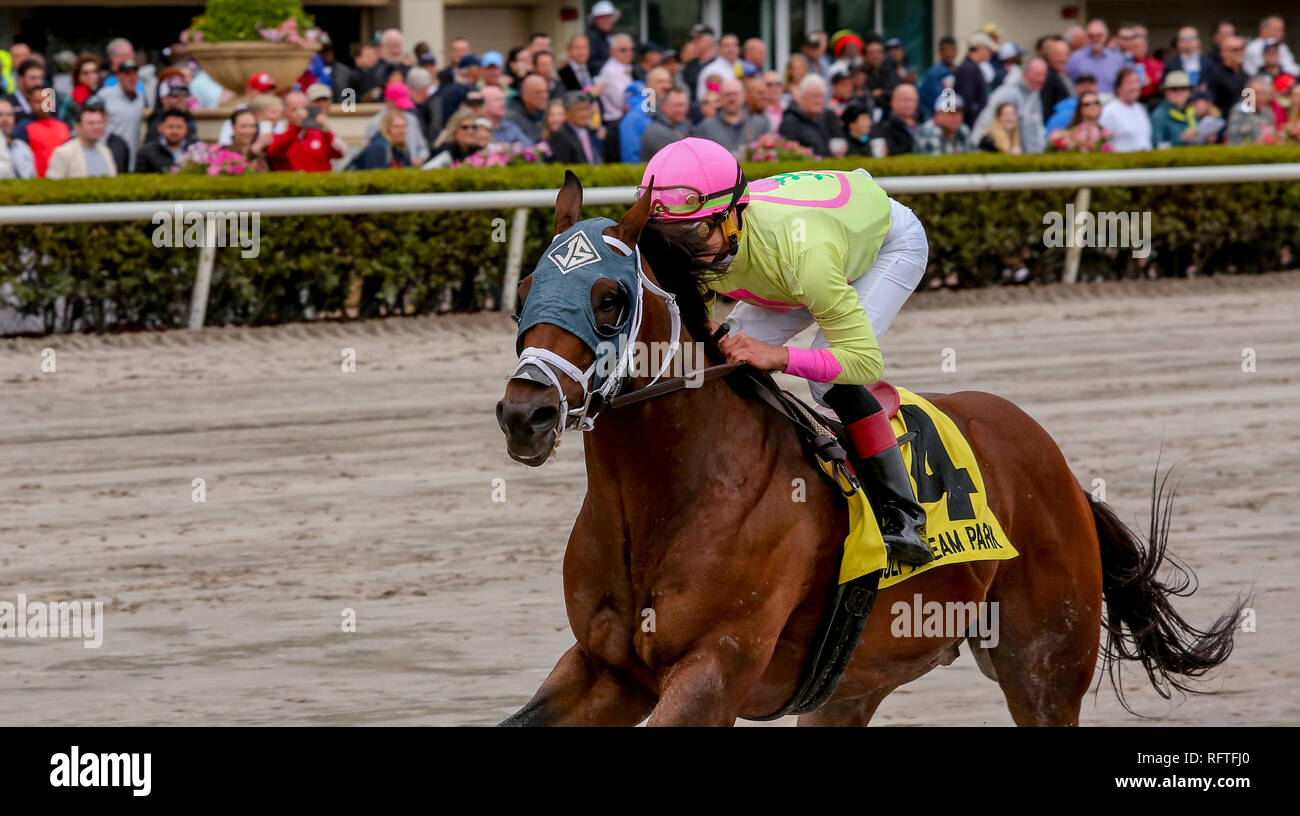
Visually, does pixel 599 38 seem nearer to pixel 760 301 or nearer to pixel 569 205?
pixel 760 301

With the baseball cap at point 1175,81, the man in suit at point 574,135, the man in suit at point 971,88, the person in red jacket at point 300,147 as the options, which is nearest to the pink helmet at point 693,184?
the person in red jacket at point 300,147

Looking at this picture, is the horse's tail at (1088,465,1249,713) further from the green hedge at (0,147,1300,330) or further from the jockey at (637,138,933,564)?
the green hedge at (0,147,1300,330)

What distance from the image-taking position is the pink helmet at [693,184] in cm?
379

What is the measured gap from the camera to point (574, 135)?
12.9 meters

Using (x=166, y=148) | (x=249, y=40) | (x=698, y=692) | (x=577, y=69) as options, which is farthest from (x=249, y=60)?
(x=698, y=692)

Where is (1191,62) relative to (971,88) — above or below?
above

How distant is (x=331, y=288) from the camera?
36.8 ft

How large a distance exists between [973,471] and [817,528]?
0.61 metres

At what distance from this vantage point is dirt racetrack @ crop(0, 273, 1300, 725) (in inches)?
212

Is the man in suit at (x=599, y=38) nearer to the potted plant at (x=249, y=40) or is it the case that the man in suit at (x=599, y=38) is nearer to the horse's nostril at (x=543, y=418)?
the potted plant at (x=249, y=40)

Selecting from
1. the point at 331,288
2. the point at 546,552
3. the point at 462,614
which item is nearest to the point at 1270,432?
the point at 546,552

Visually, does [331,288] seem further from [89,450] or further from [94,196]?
[89,450]

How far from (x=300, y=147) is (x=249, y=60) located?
2.33 metres

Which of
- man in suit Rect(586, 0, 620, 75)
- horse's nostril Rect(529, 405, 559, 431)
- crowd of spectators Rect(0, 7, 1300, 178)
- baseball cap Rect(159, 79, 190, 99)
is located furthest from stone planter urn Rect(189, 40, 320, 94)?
horse's nostril Rect(529, 405, 559, 431)
